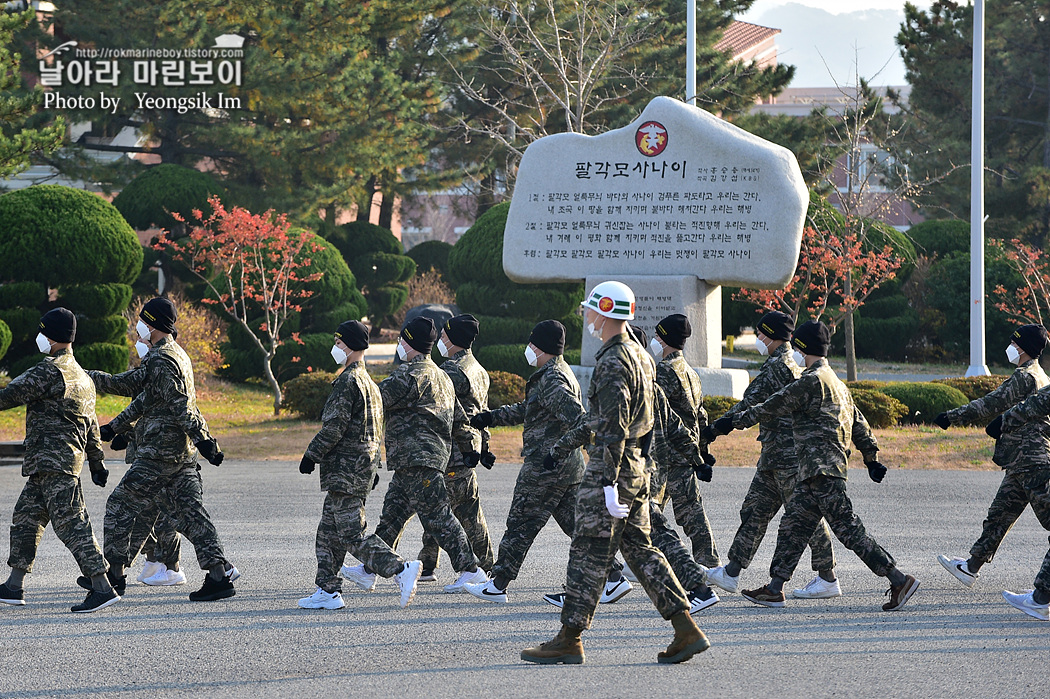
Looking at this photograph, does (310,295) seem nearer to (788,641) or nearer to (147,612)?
(147,612)

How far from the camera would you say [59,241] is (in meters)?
20.0

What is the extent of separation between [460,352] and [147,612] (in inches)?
109

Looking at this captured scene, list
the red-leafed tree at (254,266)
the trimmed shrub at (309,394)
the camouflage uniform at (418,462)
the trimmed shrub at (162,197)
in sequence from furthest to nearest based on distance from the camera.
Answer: the trimmed shrub at (162,197) < the red-leafed tree at (254,266) < the trimmed shrub at (309,394) < the camouflage uniform at (418,462)

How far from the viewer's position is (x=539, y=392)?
298 inches

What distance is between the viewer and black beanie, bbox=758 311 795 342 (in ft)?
25.7

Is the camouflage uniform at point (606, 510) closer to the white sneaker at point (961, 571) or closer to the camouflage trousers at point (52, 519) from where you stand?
the white sneaker at point (961, 571)

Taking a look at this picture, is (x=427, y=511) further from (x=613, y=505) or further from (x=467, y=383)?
(x=613, y=505)

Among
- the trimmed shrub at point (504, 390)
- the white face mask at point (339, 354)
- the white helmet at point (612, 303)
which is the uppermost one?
the white helmet at point (612, 303)

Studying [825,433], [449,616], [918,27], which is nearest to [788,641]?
[825,433]

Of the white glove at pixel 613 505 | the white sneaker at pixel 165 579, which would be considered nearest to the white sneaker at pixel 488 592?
the white glove at pixel 613 505

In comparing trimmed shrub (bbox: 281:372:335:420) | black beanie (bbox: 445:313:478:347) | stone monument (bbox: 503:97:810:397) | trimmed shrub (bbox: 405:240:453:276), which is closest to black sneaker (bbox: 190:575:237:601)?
black beanie (bbox: 445:313:478:347)

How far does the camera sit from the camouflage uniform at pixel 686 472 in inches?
314

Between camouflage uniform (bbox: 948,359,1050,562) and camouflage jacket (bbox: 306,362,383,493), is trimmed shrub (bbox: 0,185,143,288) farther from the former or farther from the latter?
camouflage uniform (bbox: 948,359,1050,562)

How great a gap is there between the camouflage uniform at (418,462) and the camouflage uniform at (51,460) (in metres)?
1.84
